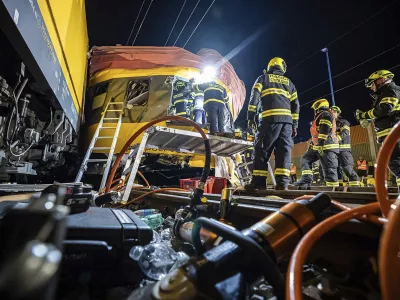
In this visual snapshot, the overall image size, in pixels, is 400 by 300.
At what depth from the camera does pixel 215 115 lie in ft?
17.3

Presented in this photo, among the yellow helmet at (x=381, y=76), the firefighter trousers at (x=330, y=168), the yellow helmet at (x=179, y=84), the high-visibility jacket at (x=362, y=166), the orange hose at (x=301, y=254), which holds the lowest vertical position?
the orange hose at (x=301, y=254)

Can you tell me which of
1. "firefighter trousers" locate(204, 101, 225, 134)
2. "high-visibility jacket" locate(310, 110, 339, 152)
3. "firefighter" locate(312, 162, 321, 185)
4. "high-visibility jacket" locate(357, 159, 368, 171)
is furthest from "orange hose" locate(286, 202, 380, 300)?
"high-visibility jacket" locate(357, 159, 368, 171)

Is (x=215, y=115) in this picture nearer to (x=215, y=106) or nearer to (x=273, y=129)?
(x=215, y=106)

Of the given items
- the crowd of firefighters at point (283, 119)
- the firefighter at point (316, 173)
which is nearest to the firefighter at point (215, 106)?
the crowd of firefighters at point (283, 119)

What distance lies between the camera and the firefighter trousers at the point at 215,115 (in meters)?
5.21

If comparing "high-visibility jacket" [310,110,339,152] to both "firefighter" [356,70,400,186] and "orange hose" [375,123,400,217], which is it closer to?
A: "firefighter" [356,70,400,186]

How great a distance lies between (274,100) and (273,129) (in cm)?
47

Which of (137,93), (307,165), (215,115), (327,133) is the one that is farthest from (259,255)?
(137,93)

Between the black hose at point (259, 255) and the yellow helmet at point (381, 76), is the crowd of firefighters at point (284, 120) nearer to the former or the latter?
the yellow helmet at point (381, 76)

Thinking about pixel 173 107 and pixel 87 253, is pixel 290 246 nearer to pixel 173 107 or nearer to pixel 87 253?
pixel 87 253

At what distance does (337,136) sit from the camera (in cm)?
553

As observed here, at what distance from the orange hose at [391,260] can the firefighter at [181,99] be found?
5.55 meters

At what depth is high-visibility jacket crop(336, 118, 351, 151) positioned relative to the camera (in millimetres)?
5535

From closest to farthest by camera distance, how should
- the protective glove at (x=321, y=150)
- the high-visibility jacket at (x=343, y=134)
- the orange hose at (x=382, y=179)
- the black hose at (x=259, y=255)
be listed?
1. the black hose at (x=259, y=255)
2. the orange hose at (x=382, y=179)
3. the protective glove at (x=321, y=150)
4. the high-visibility jacket at (x=343, y=134)
